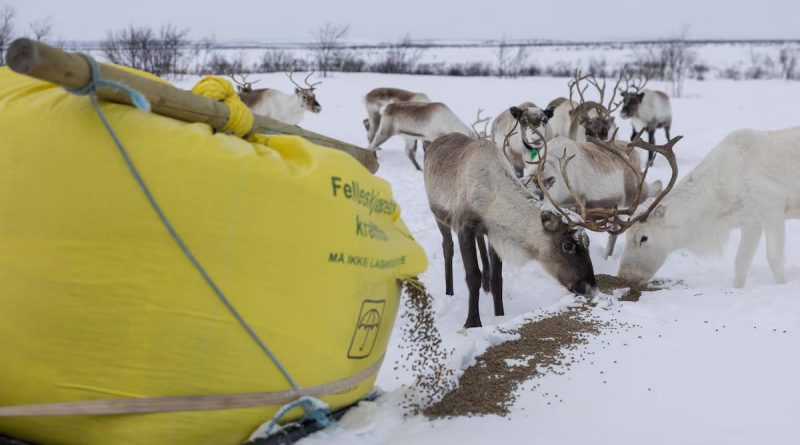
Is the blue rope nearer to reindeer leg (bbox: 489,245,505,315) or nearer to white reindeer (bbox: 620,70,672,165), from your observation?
reindeer leg (bbox: 489,245,505,315)

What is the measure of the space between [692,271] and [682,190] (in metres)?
1.72

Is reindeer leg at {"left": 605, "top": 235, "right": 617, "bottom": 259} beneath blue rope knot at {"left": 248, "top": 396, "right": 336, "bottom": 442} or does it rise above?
beneath

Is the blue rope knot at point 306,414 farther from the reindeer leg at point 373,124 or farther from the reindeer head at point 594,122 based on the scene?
the reindeer leg at point 373,124

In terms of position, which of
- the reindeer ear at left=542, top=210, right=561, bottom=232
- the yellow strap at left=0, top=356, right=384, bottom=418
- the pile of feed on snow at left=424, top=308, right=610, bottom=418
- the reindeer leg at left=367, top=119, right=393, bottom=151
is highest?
the reindeer leg at left=367, top=119, right=393, bottom=151

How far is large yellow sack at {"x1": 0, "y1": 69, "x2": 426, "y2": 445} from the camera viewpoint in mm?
2059

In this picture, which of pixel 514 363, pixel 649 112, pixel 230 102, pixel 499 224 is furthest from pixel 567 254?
pixel 649 112

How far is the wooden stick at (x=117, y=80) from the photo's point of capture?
68.1 inches

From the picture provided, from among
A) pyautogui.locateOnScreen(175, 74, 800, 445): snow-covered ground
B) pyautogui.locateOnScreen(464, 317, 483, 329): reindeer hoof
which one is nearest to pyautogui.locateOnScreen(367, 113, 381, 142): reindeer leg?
pyautogui.locateOnScreen(175, 74, 800, 445): snow-covered ground

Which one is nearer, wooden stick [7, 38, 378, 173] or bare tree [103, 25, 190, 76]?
wooden stick [7, 38, 378, 173]

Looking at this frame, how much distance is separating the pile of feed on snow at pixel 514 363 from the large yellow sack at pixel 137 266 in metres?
0.94

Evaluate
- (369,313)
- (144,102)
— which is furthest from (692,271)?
(144,102)

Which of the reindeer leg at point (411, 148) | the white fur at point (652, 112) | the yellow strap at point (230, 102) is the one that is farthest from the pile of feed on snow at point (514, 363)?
the white fur at point (652, 112)

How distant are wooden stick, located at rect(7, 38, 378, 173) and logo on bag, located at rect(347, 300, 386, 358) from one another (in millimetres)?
844

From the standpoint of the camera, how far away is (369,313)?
2.67 meters
